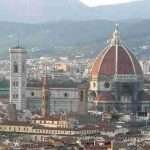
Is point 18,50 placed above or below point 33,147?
above

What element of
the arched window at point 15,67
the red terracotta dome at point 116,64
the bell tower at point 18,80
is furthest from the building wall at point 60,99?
the arched window at point 15,67

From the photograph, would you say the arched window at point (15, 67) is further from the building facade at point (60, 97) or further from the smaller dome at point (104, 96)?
the smaller dome at point (104, 96)

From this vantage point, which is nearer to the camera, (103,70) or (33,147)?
(33,147)

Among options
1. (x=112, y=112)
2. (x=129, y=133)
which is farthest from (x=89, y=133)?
(x=112, y=112)

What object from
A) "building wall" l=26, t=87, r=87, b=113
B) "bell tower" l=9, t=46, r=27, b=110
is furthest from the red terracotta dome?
"bell tower" l=9, t=46, r=27, b=110

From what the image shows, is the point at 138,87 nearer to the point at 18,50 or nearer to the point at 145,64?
the point at 18,50

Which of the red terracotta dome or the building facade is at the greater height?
the red terracotta dome

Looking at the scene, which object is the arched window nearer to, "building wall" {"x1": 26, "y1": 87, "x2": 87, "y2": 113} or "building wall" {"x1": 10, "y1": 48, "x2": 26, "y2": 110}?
"building wall" {"x1": 10, "y1": 48, "x2": 26, "y2": 110}
